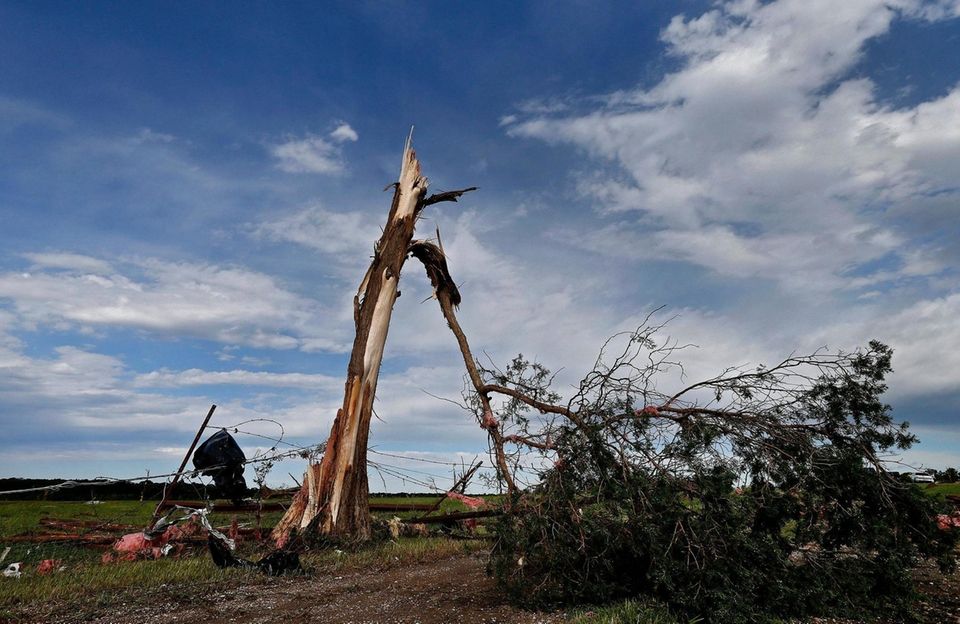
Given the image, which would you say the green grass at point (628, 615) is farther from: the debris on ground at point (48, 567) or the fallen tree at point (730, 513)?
the debris on ground at point (48, 567)

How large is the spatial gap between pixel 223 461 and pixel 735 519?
9.31 m

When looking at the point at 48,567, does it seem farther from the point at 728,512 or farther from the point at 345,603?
the point at 728,512

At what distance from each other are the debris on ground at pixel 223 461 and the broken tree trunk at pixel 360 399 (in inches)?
58.1

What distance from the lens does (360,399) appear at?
1230 centimetres

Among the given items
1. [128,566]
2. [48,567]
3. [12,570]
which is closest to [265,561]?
[128,566]

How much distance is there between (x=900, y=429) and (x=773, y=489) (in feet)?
5.81

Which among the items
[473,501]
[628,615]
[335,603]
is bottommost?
[335,603]

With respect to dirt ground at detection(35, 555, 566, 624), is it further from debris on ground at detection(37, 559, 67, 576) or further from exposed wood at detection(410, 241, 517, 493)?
exposed wood at detection(410, 241, 517, 493)

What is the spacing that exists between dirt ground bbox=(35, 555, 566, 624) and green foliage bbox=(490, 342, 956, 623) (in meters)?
0.54

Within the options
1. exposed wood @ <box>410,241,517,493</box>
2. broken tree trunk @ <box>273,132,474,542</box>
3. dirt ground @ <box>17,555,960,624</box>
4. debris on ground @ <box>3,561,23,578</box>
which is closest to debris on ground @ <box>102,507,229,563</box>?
debris on ground @ <box>3,561,23,578</box>

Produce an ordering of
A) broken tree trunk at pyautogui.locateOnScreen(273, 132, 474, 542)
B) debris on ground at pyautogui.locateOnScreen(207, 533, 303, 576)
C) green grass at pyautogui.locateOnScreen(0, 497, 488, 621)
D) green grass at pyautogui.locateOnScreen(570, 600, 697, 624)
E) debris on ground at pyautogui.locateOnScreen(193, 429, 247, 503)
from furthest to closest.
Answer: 1. debris on ground at pyautogui.locateOnScreen(193, 429, 247, 503)
2. broken tree trunk at pyautogui.locateOnScreen(273, 132, 474, 542)
3. debris on ground at pyautogui.locateOnScreen(207, 533, 303, 576)
4. green grass at pyautogui.locateOnScreen(0, 497, 488, 621)
5. green grass at pyautogui.locateOnScreen(570, 600, 697, 624)

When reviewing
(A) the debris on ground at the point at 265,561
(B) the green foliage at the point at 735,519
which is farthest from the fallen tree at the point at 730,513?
(A) the debris on ground at the point at 265,561

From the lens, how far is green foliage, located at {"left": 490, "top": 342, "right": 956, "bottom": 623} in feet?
19.9

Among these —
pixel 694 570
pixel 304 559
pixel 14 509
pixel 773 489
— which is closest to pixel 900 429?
pixel 773 489
